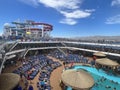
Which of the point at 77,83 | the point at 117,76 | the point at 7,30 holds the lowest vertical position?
the point at 117,76

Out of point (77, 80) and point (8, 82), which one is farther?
point (77, 80)

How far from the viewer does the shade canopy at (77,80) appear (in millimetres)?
12609

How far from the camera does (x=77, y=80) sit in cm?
1310

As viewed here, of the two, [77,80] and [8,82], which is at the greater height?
[8,82]

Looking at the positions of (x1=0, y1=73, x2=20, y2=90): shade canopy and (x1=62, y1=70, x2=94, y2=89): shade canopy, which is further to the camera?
(x1=62, y1=70, x2=94, y2=89): shade canopy

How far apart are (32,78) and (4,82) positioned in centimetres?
832

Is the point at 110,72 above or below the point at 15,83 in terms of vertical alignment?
below

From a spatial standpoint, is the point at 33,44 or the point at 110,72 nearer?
the point at 110,72

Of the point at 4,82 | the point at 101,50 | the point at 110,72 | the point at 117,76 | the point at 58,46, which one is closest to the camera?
the point at 4,82

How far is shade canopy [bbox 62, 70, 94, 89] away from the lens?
1261cm

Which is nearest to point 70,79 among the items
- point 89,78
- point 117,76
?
point 89,78

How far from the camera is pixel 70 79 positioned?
1329 cm

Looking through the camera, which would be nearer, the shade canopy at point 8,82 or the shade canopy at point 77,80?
the shade canopy at point 8,82

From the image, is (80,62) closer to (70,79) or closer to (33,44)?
(33,44)
